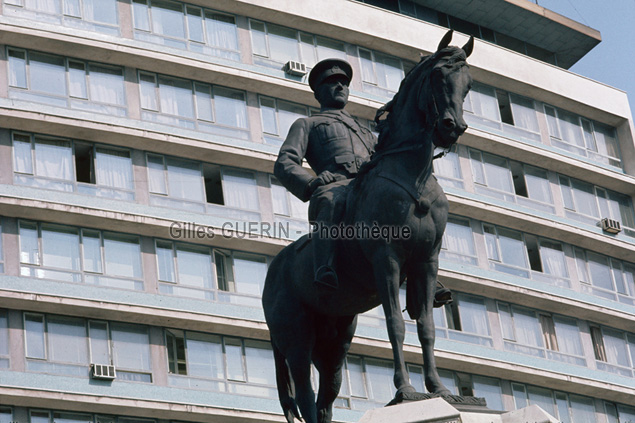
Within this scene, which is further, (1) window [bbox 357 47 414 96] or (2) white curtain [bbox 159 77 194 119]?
(1) window [bbox 357 47 414 96]

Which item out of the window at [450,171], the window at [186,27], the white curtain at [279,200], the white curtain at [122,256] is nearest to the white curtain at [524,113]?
the window at [450,171]

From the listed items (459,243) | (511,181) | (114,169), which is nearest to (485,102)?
(511,181)

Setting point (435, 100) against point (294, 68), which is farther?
point (294, 68)

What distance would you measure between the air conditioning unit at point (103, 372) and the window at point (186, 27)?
1331 cm

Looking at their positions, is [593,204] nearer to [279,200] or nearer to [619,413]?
[619,413]

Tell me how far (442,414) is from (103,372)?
33.2 m

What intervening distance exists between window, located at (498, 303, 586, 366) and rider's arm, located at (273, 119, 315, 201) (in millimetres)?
41889

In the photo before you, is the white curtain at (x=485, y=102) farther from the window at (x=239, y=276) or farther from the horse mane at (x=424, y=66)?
the horse mane at (x=424, y=66)

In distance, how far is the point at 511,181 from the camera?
61.2 m

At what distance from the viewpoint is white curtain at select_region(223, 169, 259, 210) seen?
51500mm

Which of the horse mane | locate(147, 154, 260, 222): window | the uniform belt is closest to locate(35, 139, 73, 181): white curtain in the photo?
locate(147, 154, 260, 222): window

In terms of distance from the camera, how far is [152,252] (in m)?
48.6

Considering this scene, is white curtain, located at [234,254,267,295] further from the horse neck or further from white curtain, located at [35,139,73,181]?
the horse neck

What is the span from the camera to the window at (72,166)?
1865 inches
